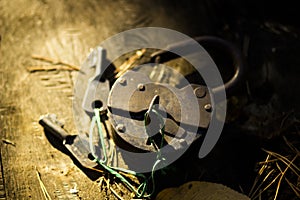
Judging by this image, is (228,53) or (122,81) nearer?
(122,81)

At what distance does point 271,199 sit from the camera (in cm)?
122

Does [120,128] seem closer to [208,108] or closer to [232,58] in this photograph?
[208,108]

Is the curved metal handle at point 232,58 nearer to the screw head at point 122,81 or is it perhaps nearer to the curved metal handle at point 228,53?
the curved metal handle at point 228,53

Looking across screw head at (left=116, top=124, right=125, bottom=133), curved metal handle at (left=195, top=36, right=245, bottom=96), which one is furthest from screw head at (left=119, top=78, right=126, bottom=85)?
curved metal handle at (left=195, top=36, right=245, bottom=96)

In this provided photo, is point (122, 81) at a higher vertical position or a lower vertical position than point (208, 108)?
higher

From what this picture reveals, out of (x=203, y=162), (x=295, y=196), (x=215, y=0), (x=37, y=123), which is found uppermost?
(x=215, y=0)

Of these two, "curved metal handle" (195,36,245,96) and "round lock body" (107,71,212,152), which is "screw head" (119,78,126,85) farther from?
"curved metal handle" (195,36,245,96)

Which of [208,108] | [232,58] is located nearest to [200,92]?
[208,108]

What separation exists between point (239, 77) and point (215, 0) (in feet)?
1.19

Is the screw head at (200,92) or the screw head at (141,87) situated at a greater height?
the screw head at (141,87)

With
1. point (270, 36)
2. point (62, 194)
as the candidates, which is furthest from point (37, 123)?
point (270, 36)

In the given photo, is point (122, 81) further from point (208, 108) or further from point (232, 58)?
point (232, 58)

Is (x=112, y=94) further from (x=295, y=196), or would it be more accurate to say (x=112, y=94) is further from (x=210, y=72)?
(x=295, y=196)

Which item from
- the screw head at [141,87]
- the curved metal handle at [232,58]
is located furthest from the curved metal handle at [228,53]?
the screw head at [141,87]
